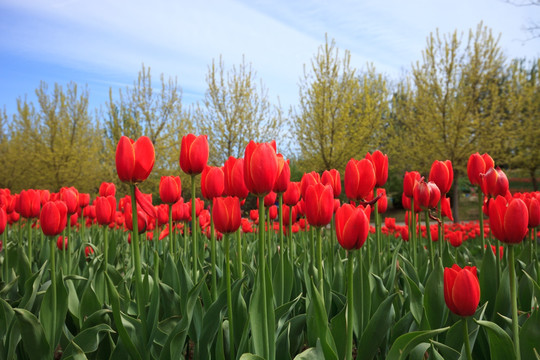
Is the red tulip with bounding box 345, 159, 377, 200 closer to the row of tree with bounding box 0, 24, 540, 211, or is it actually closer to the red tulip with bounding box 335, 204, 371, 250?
the red tulip with bounding box 335, 204, 371, 250

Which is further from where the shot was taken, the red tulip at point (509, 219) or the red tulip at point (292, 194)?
the red tulip at point (292, 194)

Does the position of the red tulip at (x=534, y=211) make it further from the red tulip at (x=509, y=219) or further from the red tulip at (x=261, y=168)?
the red tulip at (x=261, y=168)

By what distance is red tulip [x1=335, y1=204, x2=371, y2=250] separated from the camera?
1.10m

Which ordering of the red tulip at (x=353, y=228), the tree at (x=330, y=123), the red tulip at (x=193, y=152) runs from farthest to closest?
1. the tree at (x=330, y=123)
2. the red tulip at (x=193, y=152)
3. the red tulip at (x=353, y=228)

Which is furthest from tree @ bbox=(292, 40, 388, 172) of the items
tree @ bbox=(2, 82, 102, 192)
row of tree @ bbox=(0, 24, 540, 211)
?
tree @ bbox=(2, 82, 102, 192)

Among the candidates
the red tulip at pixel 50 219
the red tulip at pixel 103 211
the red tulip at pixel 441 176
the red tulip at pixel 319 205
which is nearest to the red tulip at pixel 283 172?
the red tulip at pixel 319 205

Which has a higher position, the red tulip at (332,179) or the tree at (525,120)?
the tree at (525,120)

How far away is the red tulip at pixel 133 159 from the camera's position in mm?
1258

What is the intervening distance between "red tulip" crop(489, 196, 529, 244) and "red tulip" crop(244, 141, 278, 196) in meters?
0.71

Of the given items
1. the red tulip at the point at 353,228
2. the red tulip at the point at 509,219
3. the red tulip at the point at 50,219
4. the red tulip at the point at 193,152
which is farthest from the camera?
the red tulip at the point at 50,219

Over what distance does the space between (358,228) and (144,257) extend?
86.8 inches

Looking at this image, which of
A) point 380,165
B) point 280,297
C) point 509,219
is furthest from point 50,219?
point 509,219

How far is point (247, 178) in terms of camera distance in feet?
3.78

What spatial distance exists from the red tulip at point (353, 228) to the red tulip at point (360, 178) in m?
0.37
